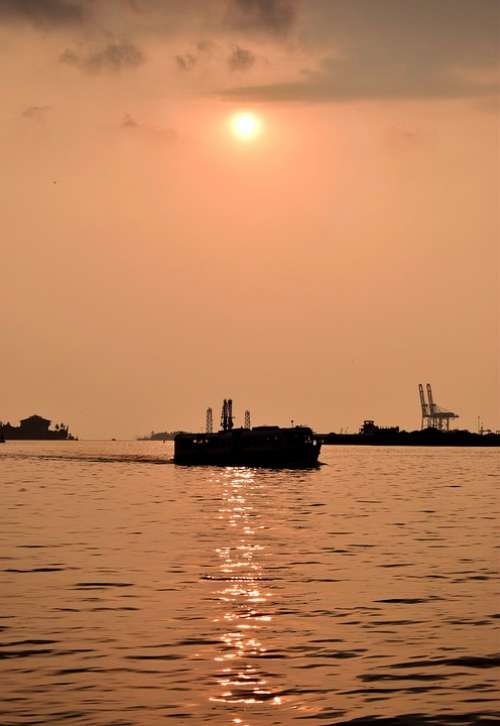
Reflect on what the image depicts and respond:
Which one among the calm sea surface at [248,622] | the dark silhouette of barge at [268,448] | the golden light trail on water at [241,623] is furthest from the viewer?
the dark silhouette of barge at [268,448]

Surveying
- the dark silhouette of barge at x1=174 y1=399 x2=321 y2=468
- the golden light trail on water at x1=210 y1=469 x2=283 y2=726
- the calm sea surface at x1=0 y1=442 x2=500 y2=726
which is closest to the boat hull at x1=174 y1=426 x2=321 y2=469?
the dark silhouette of barge at x1=174 y1=399 x2=321 y2=468

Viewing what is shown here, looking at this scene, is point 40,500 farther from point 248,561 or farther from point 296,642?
point 296,642

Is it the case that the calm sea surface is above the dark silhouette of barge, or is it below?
below

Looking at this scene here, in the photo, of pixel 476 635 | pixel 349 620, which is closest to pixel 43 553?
pixel 349 620

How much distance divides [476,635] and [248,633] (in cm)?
511

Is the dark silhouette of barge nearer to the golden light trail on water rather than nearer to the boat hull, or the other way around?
the boat hull

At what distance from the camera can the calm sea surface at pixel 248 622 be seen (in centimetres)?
2117

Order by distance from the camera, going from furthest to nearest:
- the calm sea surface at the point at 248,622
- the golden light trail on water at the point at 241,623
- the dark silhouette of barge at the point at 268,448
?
the dark silhouette of barge at the point at 268,448 → the golden light trail on water at the point at 241,623 → the calm sea surface at the point at 248,622

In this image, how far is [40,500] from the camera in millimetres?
82062

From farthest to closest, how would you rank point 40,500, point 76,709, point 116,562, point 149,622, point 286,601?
point 40,500
point 116,562
point 286,601
point 149,622
point 76,709

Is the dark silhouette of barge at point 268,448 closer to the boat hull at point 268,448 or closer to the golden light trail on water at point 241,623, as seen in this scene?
the boat hull at point 268,448

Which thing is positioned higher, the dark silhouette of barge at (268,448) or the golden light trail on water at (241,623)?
the dark silhouette of barge at (268,448)

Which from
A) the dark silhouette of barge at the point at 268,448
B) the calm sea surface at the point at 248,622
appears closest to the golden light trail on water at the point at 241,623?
the calm sea surface at the point at 248,622

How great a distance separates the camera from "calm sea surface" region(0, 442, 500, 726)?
21.2 metres
